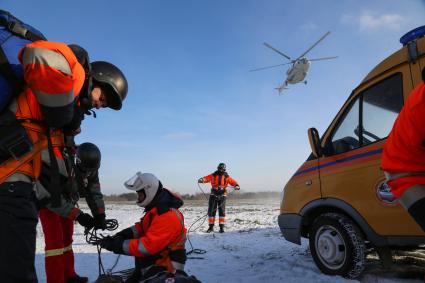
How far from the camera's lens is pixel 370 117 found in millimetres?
4191

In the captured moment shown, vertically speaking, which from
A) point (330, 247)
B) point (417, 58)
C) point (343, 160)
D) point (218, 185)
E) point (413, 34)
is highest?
point (413, 34)

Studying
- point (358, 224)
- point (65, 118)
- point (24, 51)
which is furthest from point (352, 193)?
point (24, 51)

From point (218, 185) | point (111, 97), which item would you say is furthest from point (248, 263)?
point (218, 185)

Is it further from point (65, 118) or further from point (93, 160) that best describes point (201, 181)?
point (65, 118)

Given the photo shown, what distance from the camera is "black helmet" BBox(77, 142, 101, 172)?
3.75 meters

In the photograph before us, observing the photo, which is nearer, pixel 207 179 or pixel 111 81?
pixel 111 81

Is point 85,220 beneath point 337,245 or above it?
above

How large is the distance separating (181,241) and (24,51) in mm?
2381

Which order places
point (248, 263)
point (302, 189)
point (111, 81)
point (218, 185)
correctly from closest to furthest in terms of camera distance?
point (111, 81) → point (302, 189) → point (248, 263) → point (218, 185)

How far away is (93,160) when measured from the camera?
12.5 ft

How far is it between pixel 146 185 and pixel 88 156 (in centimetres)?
71

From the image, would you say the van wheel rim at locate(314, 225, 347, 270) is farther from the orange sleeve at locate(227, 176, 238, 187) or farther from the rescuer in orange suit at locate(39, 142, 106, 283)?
the orange sleeve at locate(227, 176, 238, 187)

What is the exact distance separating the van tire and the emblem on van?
22.4 inches

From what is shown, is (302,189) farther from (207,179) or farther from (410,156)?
(207,179)
